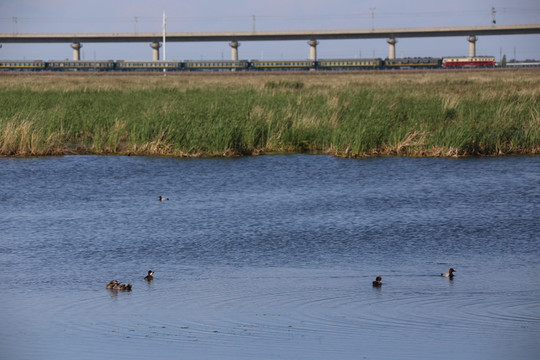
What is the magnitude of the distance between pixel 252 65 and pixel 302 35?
22.0m

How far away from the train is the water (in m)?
99.5

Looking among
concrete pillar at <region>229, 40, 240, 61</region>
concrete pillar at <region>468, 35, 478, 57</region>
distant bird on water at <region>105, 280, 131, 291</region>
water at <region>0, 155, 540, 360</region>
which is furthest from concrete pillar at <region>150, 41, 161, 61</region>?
distant bird on water at <region>105, 280, 131, 291</region>

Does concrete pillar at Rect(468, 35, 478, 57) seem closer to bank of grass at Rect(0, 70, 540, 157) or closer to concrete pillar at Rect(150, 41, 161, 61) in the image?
concrete pillar at Rect(150, 41, 161, 61)

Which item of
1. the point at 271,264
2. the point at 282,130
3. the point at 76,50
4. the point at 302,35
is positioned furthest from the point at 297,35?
the point at 271,264

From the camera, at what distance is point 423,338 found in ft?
26.1

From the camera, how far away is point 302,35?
461ft

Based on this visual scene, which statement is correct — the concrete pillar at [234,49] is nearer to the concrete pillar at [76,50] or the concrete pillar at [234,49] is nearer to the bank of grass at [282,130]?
the concrete pillar at [76,50]

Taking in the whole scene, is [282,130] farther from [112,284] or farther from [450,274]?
[112,284]

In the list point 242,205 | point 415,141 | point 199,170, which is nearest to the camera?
point 242,205

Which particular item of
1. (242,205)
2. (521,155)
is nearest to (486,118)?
(521,155)

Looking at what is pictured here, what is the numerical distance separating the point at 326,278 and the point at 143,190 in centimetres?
921

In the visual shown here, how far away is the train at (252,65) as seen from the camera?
119 metres

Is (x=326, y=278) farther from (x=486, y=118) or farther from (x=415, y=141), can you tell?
(x=486, y=118)

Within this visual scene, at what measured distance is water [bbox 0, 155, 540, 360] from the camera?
7.95 meters
